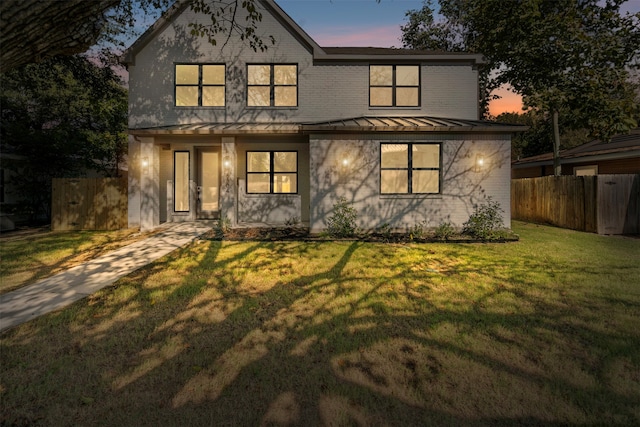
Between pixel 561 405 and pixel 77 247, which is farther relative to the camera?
pixel 77 247

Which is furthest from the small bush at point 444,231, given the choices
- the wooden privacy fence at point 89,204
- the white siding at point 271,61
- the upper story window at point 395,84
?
the wooden privacy fence at point 89,204

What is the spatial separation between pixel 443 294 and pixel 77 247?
9.62 m

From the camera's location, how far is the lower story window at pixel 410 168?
11.1m

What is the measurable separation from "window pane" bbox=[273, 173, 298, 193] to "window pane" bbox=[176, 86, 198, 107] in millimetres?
4535

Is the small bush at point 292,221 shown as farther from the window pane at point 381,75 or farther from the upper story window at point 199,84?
the window pane at point 381,75

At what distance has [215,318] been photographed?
4117 mm

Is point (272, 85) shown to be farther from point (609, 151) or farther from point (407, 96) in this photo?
point (609, 151)

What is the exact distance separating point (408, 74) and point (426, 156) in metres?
3.89

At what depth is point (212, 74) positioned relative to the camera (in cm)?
1257

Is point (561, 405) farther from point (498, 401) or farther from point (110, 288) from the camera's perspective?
point (110, 288)

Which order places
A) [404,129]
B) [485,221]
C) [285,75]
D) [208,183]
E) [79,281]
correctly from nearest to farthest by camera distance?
1. [79,281]
2. [404,129]
3. [485,221]
4. [285,75]
5. [208,183]

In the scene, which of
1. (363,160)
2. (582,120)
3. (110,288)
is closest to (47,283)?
(110,288)

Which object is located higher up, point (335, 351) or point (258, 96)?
point (258, 96)

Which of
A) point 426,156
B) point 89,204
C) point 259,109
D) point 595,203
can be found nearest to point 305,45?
point 259,109
